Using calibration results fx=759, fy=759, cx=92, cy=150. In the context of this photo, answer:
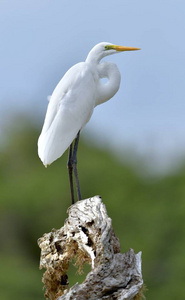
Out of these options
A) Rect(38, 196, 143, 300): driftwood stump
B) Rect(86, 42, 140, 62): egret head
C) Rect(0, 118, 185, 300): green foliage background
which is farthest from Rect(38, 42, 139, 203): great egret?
Rect(0, 118, 185, 300): green foliage background

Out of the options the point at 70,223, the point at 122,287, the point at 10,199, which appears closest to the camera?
the point at 122,287

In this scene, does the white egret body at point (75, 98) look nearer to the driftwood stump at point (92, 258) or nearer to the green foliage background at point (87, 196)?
the driftwood stump at point (92, 258)

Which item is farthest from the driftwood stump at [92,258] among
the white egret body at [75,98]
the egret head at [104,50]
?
the egret head at [104,50]

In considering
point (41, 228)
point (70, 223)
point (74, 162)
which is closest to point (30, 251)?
point (41, 228)

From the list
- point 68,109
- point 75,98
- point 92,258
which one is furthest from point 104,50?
point 92,258

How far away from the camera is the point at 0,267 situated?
52.5ft

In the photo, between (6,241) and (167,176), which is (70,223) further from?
(167,176)

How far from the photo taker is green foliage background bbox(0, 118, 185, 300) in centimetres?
1559

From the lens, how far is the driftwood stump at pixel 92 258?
417cm

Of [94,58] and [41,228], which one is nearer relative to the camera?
[94,58]

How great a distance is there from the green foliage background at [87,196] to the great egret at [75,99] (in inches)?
351

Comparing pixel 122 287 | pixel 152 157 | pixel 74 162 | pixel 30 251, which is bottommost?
pixel 30 251

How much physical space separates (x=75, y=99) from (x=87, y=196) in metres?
12.4

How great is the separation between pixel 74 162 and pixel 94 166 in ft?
44.2
